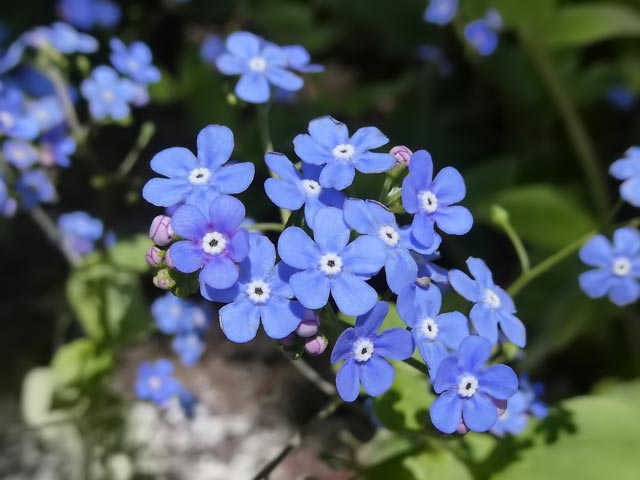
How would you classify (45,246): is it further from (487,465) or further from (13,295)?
(487,465)

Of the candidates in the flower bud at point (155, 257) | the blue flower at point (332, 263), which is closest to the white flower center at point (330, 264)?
the blue flower at point (332, 263)

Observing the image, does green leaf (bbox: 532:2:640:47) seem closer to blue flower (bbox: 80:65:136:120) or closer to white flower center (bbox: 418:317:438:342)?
blue flower (bbox: 80:65:136:120)

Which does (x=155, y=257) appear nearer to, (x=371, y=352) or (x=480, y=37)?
(x=371, y=352)

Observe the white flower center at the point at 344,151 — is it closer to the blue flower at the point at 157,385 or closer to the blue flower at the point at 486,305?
the blue flower at the point at 486,305

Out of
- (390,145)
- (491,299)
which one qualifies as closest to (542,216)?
(390,145)

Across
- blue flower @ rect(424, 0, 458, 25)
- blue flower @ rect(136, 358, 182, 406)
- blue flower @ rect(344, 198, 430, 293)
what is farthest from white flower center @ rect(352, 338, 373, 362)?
blue flower @ rect(424, 0, 458, 25)
